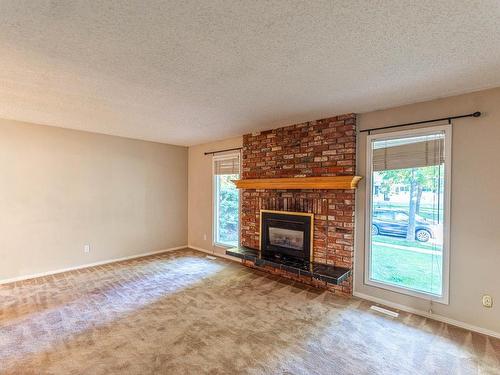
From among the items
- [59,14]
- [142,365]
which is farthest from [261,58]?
[142,365]

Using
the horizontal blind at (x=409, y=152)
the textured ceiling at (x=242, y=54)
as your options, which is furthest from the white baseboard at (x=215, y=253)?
the horizontal blind at (x=409, y=152)

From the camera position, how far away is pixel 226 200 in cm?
558

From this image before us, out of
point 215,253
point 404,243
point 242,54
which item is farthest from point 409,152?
point 215,253

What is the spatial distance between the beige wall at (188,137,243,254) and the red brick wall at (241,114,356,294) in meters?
1.18

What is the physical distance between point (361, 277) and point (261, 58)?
3.12 meters

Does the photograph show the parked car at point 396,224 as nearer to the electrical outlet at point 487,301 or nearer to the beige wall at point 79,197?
the electrical outlet at point 487,301

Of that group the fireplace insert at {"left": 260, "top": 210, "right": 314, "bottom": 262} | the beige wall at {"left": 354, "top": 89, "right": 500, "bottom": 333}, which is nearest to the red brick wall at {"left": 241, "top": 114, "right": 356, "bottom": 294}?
the fireplace insert at {"left": 260, "top": 210, "right": 314, "bottom": 262}

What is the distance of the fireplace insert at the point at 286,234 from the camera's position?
4039mm

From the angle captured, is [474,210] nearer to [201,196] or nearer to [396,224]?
[396,224]

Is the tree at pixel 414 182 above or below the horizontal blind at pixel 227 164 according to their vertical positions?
below

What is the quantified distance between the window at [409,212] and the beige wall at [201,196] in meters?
3.11

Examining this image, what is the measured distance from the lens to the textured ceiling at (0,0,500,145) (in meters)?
1.54

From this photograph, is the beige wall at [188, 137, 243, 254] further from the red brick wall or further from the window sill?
the window sill

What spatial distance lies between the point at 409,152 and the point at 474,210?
3.05 ft
